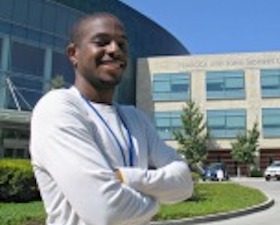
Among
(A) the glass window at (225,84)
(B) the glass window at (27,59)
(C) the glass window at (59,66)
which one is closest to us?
(B) the glass window at (27,59)

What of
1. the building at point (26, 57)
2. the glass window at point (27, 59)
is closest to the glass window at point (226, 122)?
the building at point (26, 57)

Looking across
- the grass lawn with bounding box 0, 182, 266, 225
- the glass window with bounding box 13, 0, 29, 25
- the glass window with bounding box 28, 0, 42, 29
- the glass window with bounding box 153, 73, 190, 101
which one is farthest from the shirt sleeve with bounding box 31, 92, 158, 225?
the glass window with bounding box 153, 73, 190, 101

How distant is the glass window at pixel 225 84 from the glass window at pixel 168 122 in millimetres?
3772

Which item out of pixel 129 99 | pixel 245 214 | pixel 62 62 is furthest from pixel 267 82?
pixel 245 214

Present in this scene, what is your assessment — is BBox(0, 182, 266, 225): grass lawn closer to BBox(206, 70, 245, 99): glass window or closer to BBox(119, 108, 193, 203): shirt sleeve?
BBox(119, 108, 193, 203): shirt sleeve

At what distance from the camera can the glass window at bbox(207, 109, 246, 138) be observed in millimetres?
56219

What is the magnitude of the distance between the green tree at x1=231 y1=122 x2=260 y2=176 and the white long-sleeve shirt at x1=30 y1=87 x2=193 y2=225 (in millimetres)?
51184

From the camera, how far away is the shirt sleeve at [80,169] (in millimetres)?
1843

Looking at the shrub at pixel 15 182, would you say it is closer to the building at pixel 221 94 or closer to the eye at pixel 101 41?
the eye at pixel 101 41

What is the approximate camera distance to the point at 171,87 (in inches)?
2309

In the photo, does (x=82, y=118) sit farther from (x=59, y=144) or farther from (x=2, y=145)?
(x=2, y=145)

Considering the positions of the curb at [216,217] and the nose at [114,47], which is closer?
the nose at [114,47]

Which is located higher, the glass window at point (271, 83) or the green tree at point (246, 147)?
the glass window at point (271, 83)

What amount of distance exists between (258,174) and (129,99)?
1514cm
